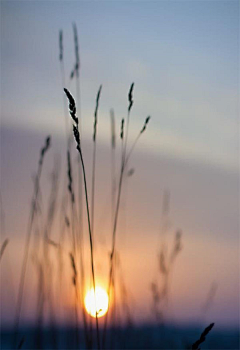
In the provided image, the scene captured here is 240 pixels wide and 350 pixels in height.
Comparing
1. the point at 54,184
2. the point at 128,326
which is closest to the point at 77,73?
the point at 54,184

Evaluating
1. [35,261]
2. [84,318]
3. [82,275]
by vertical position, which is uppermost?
[35,261]

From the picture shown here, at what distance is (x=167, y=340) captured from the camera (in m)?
3.55

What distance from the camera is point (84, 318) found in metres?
2.13

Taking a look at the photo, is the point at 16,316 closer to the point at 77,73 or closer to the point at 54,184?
the point at 54,184

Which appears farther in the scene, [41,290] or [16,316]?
[41,290]

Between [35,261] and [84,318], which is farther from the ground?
[35,261]

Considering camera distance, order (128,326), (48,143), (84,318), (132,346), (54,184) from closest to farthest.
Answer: (84,318), (48,143), (54,184), (128,326), (132,346)

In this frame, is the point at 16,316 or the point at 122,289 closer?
the point at 16,316

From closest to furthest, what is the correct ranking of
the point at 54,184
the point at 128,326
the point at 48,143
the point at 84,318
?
the point at 84,318 → the point at 48,143 → the point at 54,184 → the point at 128,326

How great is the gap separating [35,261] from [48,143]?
2.67 ft

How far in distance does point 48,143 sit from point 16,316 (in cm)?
74

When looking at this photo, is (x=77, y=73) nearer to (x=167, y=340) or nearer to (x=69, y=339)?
(x=69, y=339)

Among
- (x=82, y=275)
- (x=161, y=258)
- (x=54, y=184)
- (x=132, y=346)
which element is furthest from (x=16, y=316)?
(x=132, y=346)

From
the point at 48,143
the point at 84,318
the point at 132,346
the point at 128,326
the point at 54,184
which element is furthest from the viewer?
the point at 132,346
